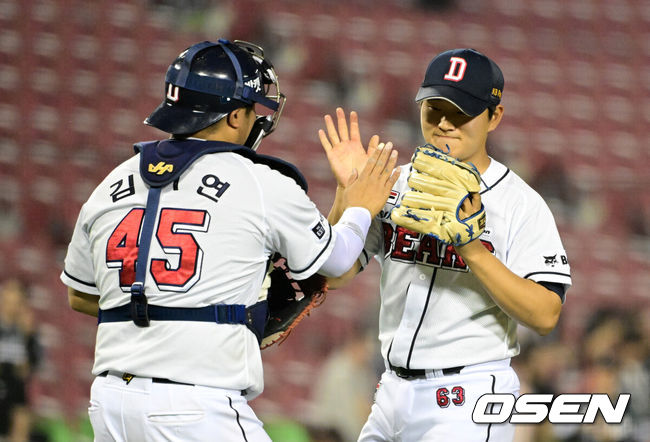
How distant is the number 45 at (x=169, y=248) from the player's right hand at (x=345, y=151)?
25.5 inches

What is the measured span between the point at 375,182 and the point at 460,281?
0.40m

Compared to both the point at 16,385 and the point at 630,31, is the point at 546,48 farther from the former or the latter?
the point at 16,385

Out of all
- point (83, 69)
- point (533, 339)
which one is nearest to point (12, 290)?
point (83, 69)

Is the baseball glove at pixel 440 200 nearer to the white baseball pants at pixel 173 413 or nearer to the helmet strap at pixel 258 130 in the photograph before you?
the helmet strap at pixel 258 130

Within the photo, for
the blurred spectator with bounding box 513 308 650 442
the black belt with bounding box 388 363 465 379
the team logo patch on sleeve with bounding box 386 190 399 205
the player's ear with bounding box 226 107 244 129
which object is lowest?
the blurred spectator with bounding box 513 308 650 442

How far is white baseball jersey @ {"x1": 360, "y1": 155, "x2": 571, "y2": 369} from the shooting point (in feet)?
7.79

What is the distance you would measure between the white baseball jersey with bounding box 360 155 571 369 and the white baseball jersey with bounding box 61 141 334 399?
0.36 meters

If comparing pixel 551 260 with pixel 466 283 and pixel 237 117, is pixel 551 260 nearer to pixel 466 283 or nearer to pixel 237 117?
pixel 466 283

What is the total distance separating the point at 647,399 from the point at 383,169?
4446 mm

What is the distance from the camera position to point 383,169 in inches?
99.7

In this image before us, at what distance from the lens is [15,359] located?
5859 mm

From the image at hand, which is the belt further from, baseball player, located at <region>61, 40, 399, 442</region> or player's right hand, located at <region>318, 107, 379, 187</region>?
player's right hand, located at <region>318, 107, 379, 187</region>

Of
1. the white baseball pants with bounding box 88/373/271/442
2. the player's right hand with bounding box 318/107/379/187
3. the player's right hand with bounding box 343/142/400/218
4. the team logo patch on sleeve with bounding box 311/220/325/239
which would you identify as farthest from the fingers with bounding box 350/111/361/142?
the white baseball pants with bounding box 88/373/271/442

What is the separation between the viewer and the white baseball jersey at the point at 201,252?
2.09 metres
